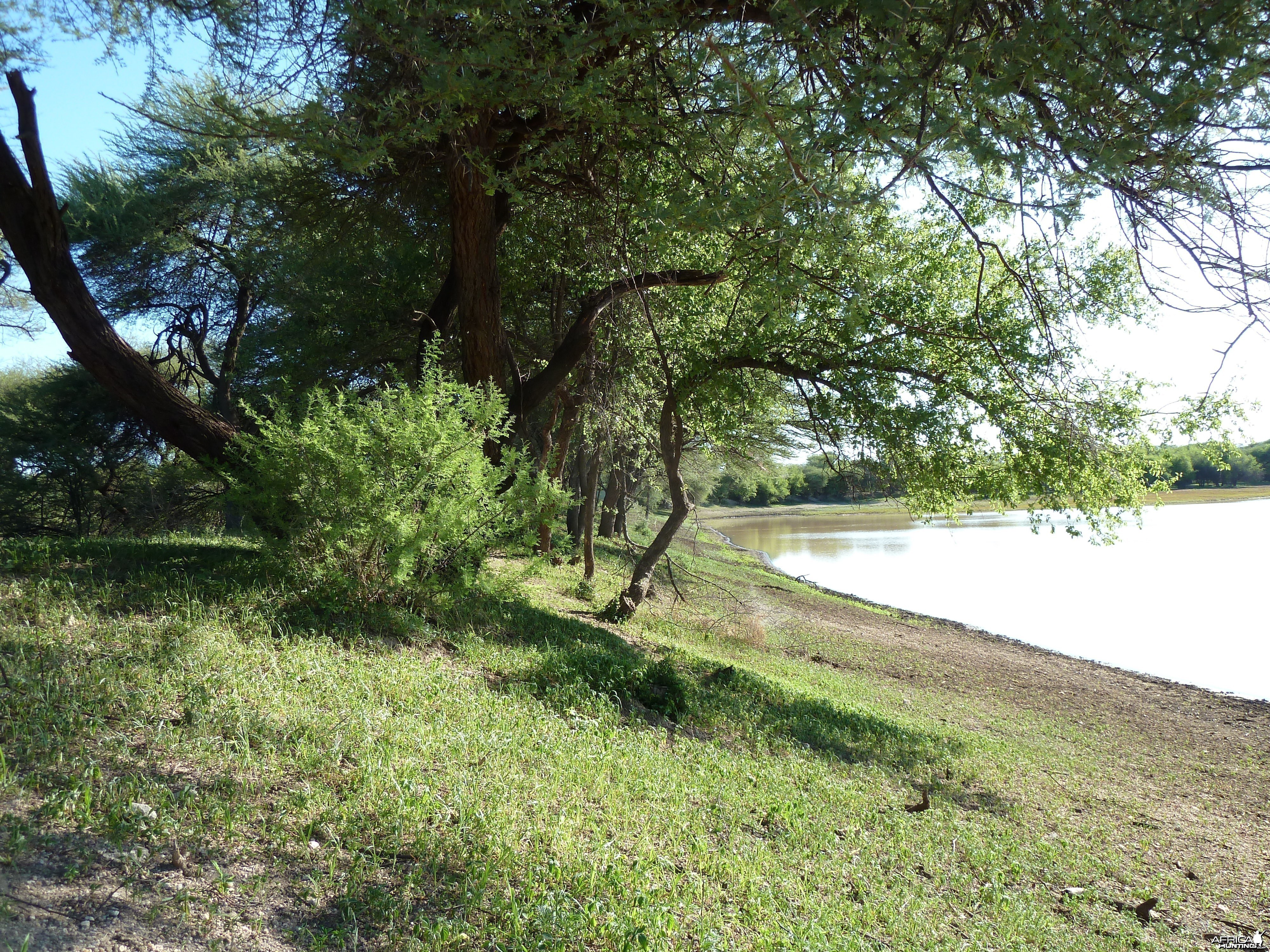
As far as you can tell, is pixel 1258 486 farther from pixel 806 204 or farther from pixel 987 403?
pixel 806 204

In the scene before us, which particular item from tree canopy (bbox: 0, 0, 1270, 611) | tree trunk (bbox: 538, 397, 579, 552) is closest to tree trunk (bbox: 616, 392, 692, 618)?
tree canopy (bbox: 0, 0, 1270, 611)

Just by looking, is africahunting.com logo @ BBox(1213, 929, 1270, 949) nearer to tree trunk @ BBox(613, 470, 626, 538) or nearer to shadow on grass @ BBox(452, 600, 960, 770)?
shadow on grass @ BBox(452, 600, 960, 770)

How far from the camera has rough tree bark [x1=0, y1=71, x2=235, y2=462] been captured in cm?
612

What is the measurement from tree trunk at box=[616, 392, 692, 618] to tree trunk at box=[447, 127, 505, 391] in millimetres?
3331

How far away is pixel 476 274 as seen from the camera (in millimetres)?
8680

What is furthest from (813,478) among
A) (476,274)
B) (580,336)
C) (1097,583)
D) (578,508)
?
(476,274)

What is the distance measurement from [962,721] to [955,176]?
6750 mm

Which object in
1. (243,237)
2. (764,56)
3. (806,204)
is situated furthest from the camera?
(243,237)

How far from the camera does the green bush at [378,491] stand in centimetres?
566

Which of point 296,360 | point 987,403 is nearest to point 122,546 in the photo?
point 296,360

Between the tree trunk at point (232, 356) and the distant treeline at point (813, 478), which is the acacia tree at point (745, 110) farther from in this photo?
the tree trunk at point (232, 356)

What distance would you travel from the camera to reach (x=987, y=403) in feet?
31.3

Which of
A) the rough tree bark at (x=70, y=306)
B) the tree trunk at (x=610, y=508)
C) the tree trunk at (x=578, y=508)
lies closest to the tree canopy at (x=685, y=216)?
the rough tree bark at (x=70, y=306)

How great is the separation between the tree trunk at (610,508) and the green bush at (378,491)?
1275 cm
